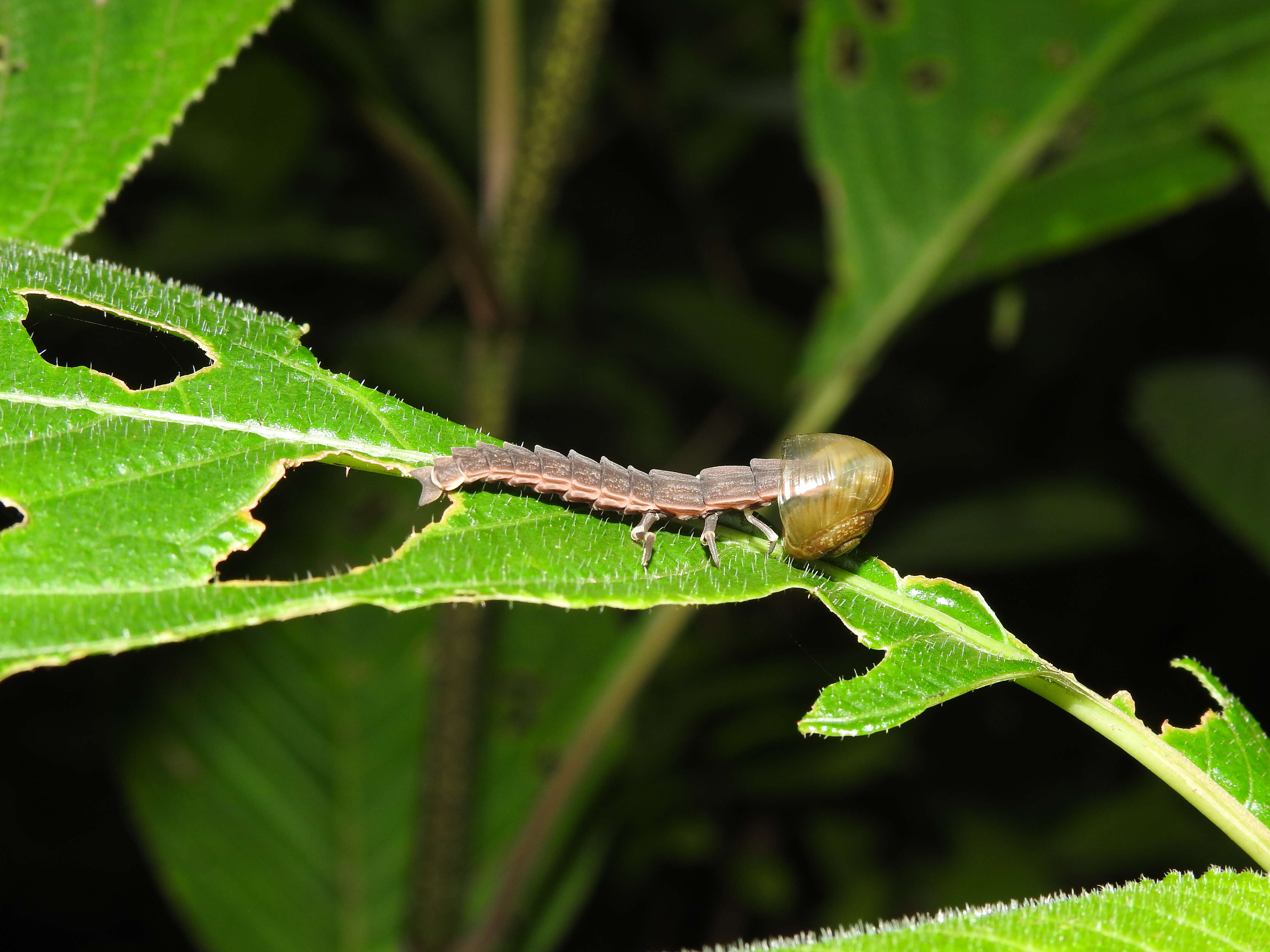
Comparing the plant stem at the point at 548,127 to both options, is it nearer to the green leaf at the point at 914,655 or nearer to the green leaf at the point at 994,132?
the green leaf at the point at 994,132

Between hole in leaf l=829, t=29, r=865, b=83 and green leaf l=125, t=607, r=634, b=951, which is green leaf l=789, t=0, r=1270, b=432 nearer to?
hole in leaf l=829, t=29, r=865, b=83

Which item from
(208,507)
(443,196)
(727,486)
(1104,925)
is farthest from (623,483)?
(1104,925)

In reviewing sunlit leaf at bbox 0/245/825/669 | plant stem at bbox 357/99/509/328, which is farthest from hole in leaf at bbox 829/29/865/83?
sunlit leaf at bbox 0/245/825/669

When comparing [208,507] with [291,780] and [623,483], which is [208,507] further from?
[291,780]

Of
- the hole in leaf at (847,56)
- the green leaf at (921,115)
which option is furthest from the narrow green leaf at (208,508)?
the hole in leaf at (847,56)

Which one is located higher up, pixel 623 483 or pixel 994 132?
pixel 994 132
